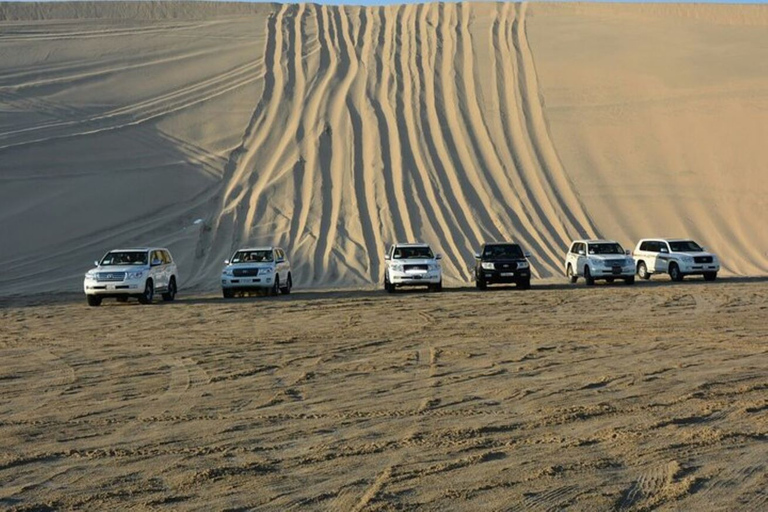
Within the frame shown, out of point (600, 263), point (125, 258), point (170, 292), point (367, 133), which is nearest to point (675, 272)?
point (600, 263)

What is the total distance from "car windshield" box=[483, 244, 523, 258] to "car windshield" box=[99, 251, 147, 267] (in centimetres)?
990

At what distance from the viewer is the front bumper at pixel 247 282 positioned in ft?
104

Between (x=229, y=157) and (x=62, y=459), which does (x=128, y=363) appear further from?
(x=229, y=157)

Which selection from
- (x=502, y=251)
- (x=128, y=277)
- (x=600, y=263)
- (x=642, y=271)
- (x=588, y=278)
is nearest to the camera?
(x=128, y=277)

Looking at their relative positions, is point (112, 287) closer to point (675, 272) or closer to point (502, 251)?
point (502, 251)

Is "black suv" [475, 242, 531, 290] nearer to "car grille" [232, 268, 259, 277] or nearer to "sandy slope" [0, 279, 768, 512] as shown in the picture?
"car grille" [232, 268, 259, 277]

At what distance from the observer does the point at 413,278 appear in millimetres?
32562

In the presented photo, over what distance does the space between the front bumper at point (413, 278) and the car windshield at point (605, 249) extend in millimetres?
5906

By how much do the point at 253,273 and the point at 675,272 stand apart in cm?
1377

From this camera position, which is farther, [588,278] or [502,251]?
[588,278]

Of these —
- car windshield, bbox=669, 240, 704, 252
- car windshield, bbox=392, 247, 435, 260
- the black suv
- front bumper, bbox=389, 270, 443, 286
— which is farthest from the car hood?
car windshield, bbox=669, 240, 704, 252

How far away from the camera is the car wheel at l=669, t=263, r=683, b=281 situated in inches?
1453

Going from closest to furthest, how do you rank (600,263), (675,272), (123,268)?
(123,268)
(600,263)
(675,272)

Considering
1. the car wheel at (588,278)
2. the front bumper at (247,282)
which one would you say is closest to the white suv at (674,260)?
the car wheel at (588,278)
